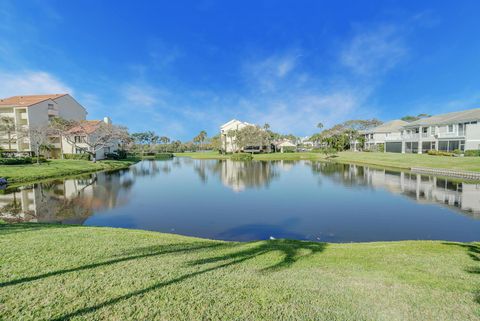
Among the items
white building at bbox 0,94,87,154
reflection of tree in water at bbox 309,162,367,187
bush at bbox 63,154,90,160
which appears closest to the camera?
reflection of tree in water at bbox 309,162,367,187

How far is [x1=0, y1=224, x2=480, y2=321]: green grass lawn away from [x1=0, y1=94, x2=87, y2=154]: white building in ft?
150

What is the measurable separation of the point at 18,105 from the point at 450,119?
70.3 meters

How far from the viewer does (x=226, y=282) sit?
3.85m

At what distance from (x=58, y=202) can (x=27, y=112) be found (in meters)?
37.8

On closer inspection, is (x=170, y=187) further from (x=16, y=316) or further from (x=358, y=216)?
(x=16, y=316)

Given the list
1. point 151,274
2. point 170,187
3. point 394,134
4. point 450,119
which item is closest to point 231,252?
point 151,274

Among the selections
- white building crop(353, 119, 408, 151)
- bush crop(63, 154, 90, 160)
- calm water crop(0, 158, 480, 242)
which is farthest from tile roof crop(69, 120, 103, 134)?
white building crop(353, 119, 408, 151)

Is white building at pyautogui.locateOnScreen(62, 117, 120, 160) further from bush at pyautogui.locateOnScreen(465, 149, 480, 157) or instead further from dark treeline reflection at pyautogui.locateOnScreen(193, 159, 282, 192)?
bush at pyautogui.locateOnScreen(465, 149, 480, 157)

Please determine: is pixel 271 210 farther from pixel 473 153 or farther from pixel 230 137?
pixel 230 137

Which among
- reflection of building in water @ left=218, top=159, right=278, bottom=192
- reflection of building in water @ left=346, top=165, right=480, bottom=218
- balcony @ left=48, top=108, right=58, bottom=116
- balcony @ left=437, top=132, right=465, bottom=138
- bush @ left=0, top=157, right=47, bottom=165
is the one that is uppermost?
balcony @ left=48, top=108, right=58, bottom=116

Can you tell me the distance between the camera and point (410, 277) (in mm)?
4211

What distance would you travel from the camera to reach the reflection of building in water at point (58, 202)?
37.5ft

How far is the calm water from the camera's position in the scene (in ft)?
31.2

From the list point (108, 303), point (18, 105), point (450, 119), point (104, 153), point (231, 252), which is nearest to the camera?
point (108, 303)
